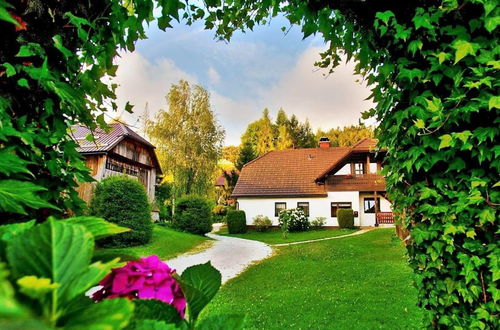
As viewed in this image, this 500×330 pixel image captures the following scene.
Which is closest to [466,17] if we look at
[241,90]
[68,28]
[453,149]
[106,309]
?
[453,149]

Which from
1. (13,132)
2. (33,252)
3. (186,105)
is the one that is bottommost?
(33,252)

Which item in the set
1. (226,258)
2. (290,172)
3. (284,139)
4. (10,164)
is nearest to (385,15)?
(10,164)

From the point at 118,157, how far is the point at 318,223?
47.1 feet

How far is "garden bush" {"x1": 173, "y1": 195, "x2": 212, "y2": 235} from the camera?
68.0 ft

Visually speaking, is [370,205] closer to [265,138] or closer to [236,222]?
[236,222]

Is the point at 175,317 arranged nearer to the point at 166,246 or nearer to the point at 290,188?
the point at 166,246

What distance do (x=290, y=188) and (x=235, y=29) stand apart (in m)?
23.2

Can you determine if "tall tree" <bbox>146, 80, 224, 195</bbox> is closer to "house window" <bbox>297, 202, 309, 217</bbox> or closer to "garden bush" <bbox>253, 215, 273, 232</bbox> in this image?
"garden bush" <bbox>253, 215, 273, 232</bbox>

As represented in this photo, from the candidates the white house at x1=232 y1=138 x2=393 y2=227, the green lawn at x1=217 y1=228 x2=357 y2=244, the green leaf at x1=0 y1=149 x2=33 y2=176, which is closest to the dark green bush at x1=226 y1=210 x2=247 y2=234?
the green lawn at x1=217 y1=228 x2=357 y2=244

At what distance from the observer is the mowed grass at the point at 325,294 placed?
5328 millimetres

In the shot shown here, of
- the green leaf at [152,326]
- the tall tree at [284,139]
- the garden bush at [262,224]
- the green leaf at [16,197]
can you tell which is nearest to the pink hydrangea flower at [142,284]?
the green leaf at [152,326]

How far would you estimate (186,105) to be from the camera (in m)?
27.5

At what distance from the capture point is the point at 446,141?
2264 millimetres

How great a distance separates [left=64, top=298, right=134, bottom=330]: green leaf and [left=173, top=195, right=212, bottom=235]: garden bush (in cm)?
2074
